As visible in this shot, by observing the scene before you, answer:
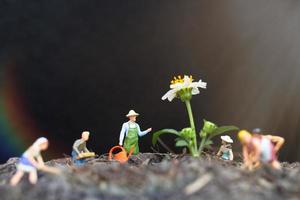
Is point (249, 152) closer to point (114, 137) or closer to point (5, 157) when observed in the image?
point (114, 137)

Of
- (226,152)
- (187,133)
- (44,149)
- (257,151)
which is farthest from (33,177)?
(226,152)

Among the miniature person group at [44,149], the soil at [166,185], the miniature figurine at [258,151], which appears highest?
the miniature person group at [44,149]

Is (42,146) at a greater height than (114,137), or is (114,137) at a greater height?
(114,137)

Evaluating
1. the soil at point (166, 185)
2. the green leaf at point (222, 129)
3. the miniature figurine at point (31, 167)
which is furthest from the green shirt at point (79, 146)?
the green leaf at point (222, 129)

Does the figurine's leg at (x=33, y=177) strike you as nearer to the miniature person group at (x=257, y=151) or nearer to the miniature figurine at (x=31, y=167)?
the miniature figurine at (x=31, y=167)

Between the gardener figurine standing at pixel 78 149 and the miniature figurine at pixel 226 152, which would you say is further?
the miniature figurine at pixel 226 152

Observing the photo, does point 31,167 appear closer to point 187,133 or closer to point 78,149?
point 78,149

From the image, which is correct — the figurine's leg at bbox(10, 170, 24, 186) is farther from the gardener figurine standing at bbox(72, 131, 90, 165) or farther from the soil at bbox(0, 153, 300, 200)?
the gardener figurine standing at bbox(72, 131, 90, 165)

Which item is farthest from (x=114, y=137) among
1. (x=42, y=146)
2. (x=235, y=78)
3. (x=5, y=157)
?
(x=42, y=146)
